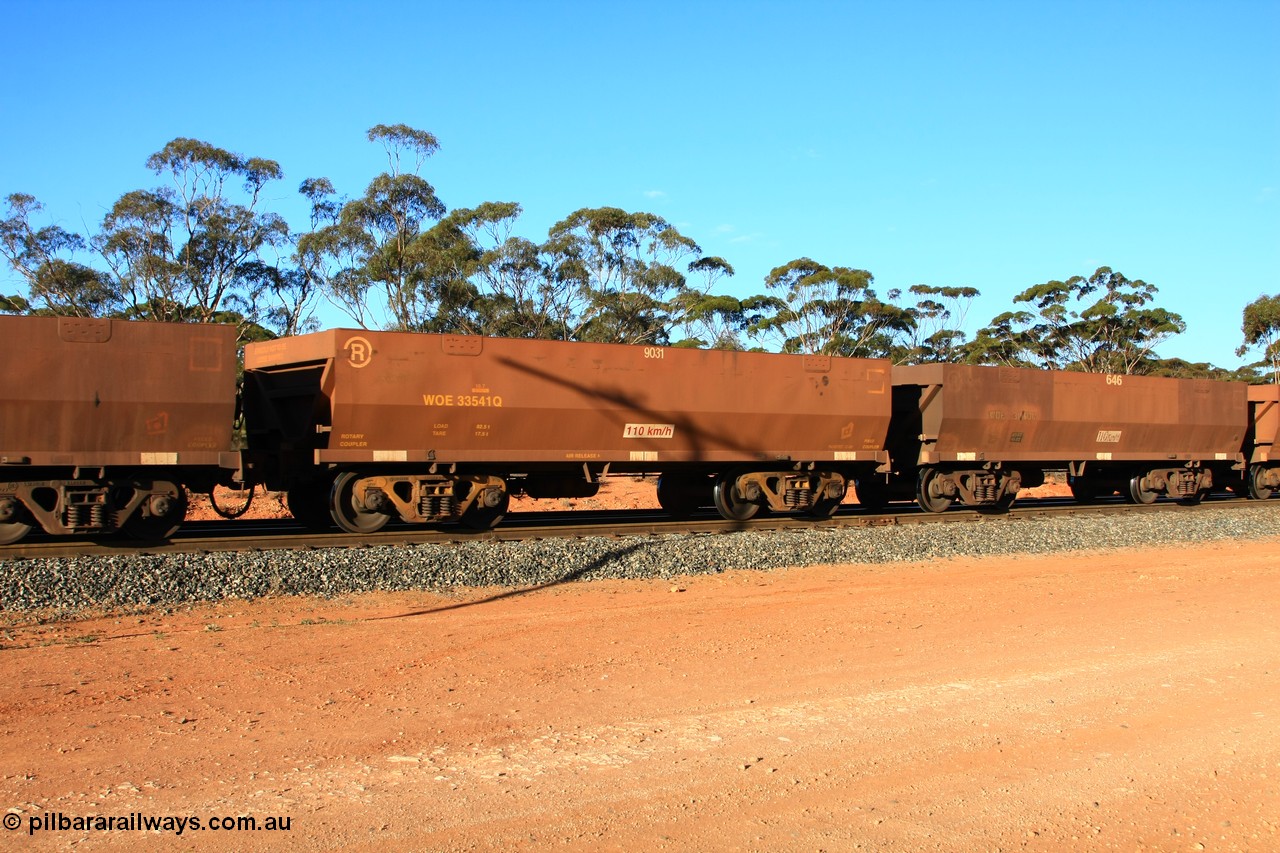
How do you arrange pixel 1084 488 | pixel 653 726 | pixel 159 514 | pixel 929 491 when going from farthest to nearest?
pixel 1084 488 → pixel 929 491 → pixel 159 514 → pixel 653 726

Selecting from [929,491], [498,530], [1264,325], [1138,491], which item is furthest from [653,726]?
[1264,325]

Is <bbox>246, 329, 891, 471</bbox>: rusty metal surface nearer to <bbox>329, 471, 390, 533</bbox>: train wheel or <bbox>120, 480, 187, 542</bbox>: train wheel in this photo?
<bbox>329, 471, 390, 533</bbox>: train wheel

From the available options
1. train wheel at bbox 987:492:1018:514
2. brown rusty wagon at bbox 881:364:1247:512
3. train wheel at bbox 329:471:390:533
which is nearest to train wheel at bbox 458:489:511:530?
train wheel at bbox 329:471:390:533

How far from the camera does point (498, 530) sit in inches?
551

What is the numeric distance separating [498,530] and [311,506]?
3.22 meters

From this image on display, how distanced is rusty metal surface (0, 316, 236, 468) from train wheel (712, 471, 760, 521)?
7.61 metres

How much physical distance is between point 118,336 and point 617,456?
681 centimetres

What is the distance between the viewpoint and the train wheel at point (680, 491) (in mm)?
16797

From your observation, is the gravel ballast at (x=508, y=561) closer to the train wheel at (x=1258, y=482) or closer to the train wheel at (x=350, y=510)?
the train wheel at (x=350, y=510)

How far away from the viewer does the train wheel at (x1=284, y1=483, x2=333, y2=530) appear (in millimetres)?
14984

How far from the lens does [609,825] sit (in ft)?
14.2

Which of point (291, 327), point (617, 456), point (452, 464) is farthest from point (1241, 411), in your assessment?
point (291, 327)

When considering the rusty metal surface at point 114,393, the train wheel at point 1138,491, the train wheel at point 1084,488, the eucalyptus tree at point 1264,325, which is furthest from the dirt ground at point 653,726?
the eucalyptus tree at point 1264,325

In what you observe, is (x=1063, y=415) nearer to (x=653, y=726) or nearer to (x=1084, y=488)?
(x=1084, y=488)
